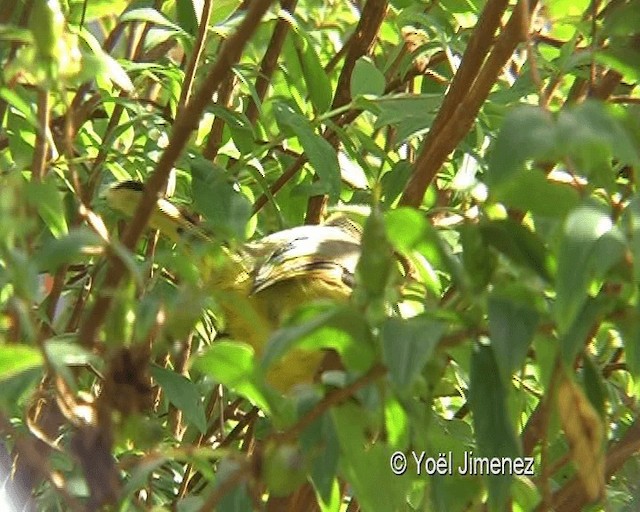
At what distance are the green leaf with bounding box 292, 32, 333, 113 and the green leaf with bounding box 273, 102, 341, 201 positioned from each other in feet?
0.41

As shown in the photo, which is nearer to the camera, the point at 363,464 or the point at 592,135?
the point at 592,135

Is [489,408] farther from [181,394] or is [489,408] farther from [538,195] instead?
[181,394]

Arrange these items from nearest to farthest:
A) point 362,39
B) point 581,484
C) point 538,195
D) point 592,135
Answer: point 592,135 → point 538,195 → point 581,484 → point 362,39

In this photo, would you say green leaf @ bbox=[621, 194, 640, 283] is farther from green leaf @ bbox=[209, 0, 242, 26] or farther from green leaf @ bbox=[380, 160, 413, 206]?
green leaf @ bbox=[209, 0, 242, 26]

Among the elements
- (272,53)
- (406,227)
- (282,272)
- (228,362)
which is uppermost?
(406,227)

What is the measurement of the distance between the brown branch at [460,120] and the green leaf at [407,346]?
348 millimetres

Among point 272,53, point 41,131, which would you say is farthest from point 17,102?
point 272,53

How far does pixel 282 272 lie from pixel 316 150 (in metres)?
0.21

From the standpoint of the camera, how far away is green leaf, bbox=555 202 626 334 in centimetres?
57

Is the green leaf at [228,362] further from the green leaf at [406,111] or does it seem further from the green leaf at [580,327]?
the green leaf at [406,111]

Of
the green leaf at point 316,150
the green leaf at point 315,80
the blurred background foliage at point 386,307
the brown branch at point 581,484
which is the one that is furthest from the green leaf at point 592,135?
the green leaf at point 315,80

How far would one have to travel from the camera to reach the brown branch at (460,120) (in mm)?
965

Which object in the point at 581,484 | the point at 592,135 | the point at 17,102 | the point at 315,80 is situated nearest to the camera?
the point at 592,135

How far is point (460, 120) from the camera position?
3.34 ft
